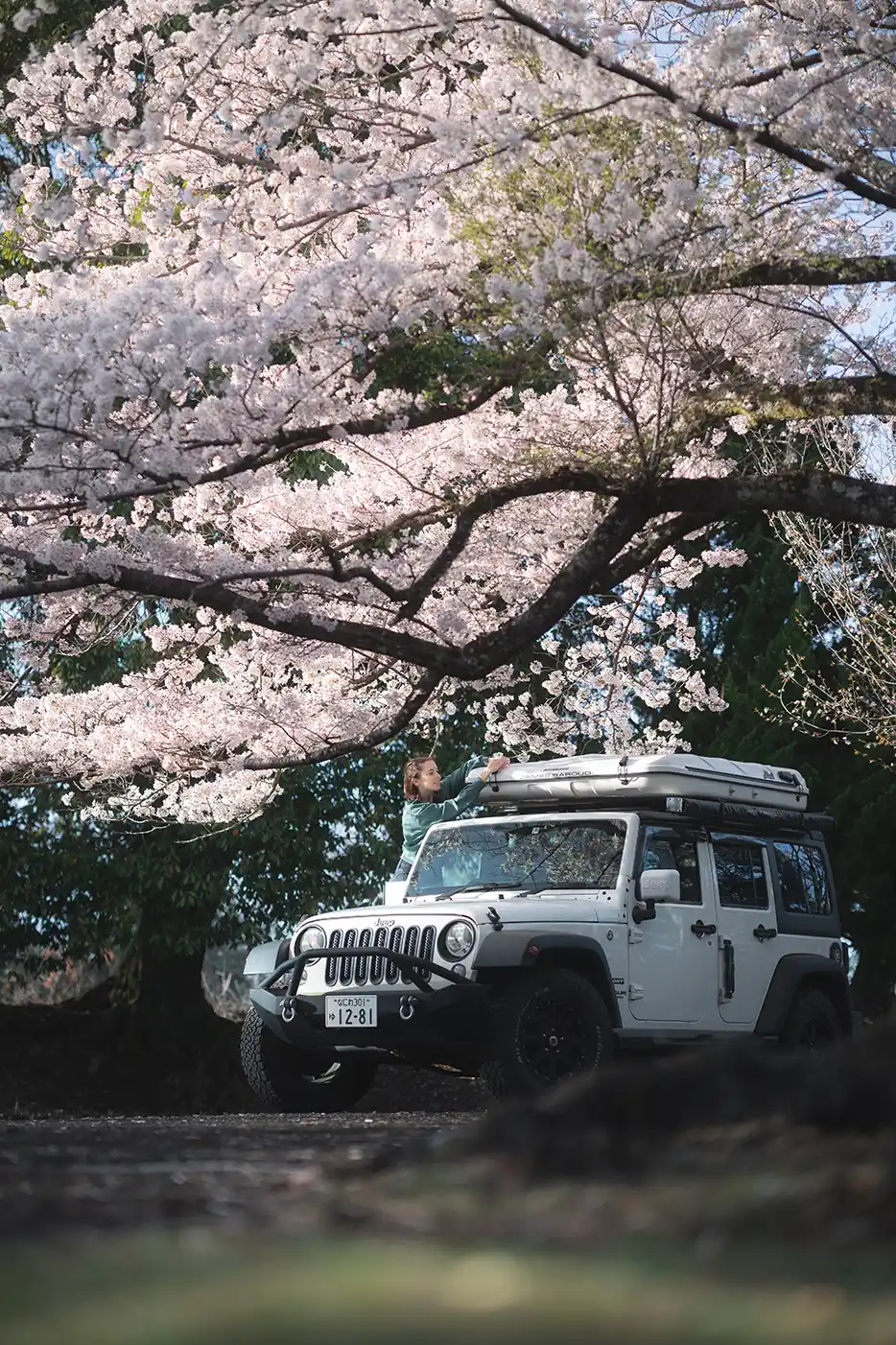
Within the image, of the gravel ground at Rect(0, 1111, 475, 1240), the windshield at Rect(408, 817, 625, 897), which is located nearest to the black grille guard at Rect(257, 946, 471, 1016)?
the windshield at Rect(408, 817, 625, 897)

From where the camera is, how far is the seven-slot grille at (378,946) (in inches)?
388

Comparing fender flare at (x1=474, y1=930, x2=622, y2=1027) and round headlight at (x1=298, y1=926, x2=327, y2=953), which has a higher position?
round headlight at (x1=298, y1=926, x2=327, y2=953)

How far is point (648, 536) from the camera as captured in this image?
37.5 ft

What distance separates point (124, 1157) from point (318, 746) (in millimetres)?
8370

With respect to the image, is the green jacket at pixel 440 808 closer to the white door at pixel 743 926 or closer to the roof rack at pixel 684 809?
the roof rack at pixel 684 809

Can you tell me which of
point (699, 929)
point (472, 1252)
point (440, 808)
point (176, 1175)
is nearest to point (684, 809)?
point (699, 929)

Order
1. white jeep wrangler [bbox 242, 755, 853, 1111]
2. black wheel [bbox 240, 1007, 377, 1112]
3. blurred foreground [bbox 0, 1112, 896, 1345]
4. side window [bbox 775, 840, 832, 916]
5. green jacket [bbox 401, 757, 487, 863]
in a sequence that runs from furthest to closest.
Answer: side window [bbox 775, 840, 832, 916] < green jacket [bbox 401, 757, 487, 863] < black wheel [bbox 240, 1007, 377, 1112] < white jeep wrangler [bbox 242, 755, 853, 1111] < blurred foreground [bbox 0, 1112, 896, 1345]

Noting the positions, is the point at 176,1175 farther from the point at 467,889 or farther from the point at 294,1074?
the point at 294,1074

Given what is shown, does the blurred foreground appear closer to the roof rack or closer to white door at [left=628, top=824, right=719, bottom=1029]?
white door at [left=628, top=824, right=719, bottom=1029]

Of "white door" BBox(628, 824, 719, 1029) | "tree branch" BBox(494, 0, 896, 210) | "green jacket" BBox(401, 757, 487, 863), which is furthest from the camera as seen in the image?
"green jacket" BBox(401, 757, 487, 863)

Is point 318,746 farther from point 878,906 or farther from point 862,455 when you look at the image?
point 878,906

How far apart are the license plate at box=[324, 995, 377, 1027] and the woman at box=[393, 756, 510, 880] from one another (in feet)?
5.23

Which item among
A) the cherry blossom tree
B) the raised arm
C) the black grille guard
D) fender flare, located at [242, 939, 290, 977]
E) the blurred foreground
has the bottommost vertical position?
the blurred foreground

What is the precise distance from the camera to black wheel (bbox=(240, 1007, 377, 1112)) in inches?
423
